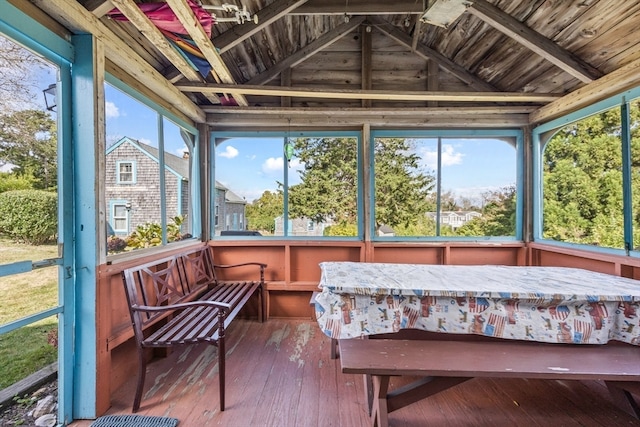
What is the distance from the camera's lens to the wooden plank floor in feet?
6.00

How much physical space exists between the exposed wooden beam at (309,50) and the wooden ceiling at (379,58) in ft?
0.04

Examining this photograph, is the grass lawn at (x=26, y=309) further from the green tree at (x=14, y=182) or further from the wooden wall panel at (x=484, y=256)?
the wooden wall panel at (x=484, y=256)

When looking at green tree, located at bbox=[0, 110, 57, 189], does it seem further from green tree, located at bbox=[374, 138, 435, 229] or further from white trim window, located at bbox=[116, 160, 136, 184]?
green tree, located at bbox=[374, 138, 435, 229]

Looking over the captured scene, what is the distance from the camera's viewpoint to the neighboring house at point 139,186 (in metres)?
2.21

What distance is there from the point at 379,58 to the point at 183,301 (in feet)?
11.6

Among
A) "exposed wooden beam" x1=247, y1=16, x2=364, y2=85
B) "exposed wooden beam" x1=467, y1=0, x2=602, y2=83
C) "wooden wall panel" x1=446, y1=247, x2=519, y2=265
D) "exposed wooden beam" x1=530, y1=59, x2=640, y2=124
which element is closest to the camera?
"exposed wooden beam" x1=530, y1=59, x2=640, y2=124

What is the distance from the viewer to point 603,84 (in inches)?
→ 100

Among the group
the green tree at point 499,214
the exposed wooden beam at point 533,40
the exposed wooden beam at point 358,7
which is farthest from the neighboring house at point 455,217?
the exposed wooden beam at point 358,7

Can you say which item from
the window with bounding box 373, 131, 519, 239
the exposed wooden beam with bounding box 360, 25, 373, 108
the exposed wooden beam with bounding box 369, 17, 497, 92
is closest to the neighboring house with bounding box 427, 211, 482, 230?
the window with bounding box 373, 131, 519, 239

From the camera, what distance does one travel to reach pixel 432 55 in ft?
11.1

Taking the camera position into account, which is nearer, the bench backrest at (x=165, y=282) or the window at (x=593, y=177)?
the bench backrest at (x=165, y=282)

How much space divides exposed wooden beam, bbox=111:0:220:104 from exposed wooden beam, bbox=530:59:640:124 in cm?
373

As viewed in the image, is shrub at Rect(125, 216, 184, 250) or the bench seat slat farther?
shrub at Rect(125, 216, 184, 250)

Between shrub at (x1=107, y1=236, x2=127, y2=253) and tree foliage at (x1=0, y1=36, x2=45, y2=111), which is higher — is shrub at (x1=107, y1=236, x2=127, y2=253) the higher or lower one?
the lower one
